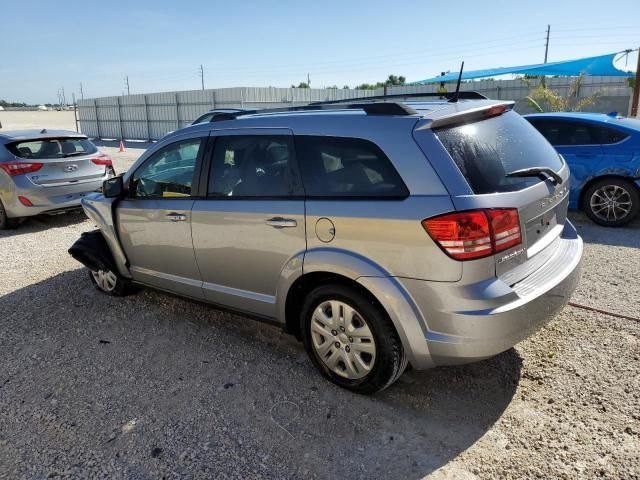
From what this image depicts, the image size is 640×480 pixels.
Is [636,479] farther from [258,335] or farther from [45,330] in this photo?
[45,330]

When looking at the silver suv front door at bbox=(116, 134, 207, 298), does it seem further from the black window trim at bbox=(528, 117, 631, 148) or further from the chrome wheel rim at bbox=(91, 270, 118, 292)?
the black window trim at bbox=(528, 117, 631, 148)

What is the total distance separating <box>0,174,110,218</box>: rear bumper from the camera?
7344 millimetres

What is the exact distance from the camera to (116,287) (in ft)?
15.7

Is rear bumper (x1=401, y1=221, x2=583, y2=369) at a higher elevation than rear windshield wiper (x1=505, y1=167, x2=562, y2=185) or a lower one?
lower

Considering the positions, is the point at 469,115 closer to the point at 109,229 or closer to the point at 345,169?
the point at 345,169

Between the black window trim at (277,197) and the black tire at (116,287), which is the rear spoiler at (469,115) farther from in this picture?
the black tire at (116,287)

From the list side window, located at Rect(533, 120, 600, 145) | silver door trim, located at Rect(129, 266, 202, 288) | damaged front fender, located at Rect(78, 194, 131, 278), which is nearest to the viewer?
silver door trim, located at Rect(129, 266, 202, 288)

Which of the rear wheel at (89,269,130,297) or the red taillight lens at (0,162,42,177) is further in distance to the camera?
the red taillight lens at (0,162,42,177)

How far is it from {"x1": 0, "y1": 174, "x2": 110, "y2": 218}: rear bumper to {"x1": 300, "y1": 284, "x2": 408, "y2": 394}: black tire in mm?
5985

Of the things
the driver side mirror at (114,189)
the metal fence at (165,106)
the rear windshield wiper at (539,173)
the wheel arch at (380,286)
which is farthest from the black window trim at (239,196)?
the metal fence at (165,106)

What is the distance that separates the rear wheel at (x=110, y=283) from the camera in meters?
4.73

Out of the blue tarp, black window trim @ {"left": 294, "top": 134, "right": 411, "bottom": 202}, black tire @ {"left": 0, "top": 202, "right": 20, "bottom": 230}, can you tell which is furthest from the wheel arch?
the blue tarp

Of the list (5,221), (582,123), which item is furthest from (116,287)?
(582,123)

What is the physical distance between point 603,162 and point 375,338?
5.40 meters
